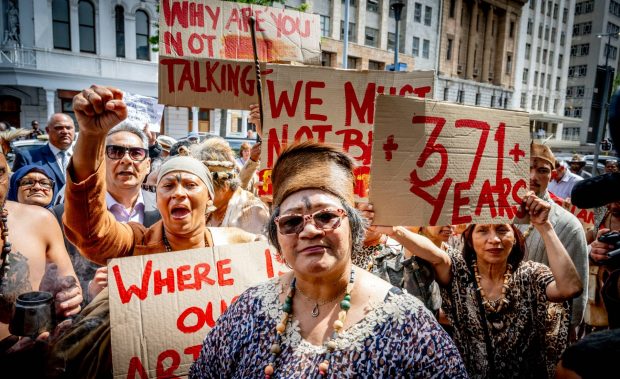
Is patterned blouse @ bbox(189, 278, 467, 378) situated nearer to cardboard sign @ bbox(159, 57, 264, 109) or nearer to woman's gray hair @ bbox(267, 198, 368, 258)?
woman's gray hair @ bbox(267, 198, 368, 258)

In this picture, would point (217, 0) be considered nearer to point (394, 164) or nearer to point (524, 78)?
point (394, 164)

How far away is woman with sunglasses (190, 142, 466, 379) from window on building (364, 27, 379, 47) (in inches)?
1383

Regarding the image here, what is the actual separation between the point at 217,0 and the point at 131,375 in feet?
9.27

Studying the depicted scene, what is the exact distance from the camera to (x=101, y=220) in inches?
78.2

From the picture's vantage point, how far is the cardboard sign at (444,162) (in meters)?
2.11

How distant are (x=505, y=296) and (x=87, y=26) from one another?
80.9 ft

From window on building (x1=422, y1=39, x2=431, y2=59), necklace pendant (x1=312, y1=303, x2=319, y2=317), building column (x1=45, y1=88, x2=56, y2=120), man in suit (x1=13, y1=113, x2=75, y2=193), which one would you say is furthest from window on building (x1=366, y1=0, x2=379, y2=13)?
necklace pendant (x1=312, y1=303, x2=319, y2=317)

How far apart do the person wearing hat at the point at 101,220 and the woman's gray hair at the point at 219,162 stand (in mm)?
1152

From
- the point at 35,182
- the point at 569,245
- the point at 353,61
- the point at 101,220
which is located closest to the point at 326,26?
the point at 353,61

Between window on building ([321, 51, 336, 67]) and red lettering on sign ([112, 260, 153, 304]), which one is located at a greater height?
window on building ([321, 51, 336, 67])

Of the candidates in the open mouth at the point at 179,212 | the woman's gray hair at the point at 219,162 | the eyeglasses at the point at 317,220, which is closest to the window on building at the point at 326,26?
the woman's gray hair at the point at 219,162

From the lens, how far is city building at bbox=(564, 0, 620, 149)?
5716 cm

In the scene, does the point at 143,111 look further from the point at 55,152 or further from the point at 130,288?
the point at 130,288

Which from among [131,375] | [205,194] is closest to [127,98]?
[205,194]
